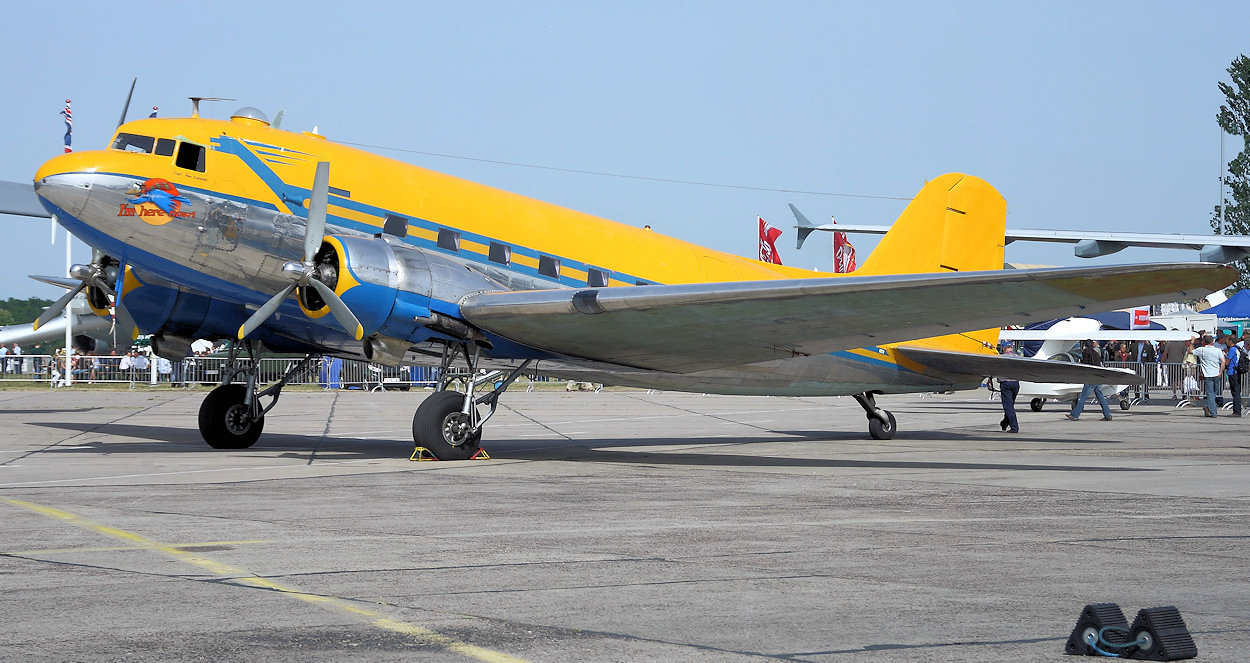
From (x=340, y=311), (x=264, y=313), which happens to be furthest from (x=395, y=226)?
(x=264, y=313)

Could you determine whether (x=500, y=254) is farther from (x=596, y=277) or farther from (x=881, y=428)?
(x=881, y=428)

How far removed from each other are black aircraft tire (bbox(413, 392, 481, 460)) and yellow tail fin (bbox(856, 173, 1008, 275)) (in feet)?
29.1

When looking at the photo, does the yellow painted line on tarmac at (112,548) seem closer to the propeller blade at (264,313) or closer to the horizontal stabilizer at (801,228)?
the propeller blade at (264,313)

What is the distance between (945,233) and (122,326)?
13.4 metres

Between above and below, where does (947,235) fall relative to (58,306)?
above

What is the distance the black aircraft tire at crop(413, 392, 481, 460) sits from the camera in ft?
44.9

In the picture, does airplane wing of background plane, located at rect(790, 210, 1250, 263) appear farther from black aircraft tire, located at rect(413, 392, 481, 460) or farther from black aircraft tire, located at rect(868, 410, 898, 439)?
black aircraft tire, located at rect(413, 392, 481, 460)

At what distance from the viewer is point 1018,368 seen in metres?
18.0

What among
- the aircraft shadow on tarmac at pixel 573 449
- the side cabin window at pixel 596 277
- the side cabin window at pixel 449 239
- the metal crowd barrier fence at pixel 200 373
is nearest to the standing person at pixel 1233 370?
the aircraft shadow on tarmac at pixel 573 449

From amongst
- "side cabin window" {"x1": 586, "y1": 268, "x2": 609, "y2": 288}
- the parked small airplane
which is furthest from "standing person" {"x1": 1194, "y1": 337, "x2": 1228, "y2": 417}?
"side cabin window" {"x1": 586, "y1": 268, "x2": 609, "y2": 288}

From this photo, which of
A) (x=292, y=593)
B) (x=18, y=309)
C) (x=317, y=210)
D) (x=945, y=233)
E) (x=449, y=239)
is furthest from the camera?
(x=18, y=309)

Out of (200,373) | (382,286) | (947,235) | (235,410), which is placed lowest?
(235,410)

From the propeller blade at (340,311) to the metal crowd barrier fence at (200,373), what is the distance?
30662mm

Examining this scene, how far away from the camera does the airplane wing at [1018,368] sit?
16.7m
